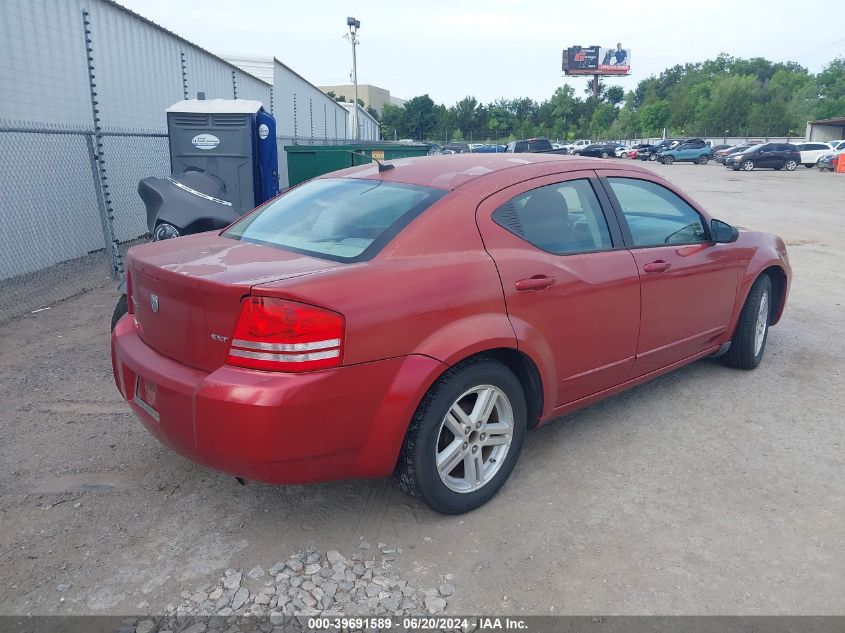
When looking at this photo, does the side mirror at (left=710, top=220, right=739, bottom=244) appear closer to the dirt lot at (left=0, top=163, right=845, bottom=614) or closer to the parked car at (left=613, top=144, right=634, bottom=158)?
the dirt lot at (left=0, top=163, right=845, bottom=614)

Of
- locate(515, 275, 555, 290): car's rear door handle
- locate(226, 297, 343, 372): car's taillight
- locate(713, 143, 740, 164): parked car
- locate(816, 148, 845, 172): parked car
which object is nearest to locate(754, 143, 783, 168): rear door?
locate(816, 148, 845, 172): parked car

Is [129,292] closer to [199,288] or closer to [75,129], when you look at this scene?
[199,288]

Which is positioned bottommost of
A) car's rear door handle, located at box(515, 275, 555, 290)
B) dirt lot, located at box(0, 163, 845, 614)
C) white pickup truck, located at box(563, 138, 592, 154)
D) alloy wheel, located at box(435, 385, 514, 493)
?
dirt lot, located at box(0, 163, 845, 614)

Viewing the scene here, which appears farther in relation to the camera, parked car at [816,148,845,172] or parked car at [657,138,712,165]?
parked car at [657,138,712,165]

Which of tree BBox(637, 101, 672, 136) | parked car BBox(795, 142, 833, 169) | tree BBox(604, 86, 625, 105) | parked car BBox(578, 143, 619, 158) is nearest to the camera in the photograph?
parked car BBox(795, 142, 833, 169)

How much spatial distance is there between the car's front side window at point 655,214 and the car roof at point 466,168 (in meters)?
0.24

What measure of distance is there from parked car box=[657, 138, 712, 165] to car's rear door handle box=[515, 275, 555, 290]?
157ft

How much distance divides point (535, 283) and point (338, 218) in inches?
39.9

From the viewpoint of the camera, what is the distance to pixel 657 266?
388 cm

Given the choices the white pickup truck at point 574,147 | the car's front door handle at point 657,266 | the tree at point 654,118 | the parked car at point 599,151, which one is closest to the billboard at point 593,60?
the tree at point 654,118

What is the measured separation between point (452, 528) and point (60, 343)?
4145 millimetres

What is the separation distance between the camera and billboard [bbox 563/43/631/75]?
108m

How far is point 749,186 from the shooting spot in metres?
25.0

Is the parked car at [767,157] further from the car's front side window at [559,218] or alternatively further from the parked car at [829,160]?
the car's front side window at [559,218]
